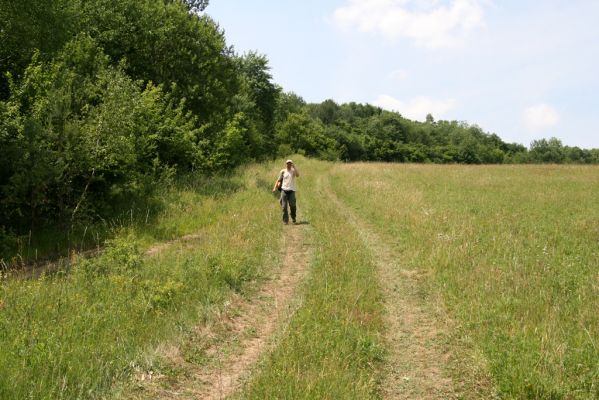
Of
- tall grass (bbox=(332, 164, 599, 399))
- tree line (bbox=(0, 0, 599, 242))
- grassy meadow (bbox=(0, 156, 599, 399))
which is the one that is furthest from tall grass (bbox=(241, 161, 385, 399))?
tree line (bbox=(0, 0, 599, 242))

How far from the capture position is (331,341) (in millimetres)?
5840

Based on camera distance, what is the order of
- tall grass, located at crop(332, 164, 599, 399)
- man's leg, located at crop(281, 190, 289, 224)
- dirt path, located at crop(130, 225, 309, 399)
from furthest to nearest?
1. man's leg, located at crop(281, 190, 289, 224)
2. tall grass, located at crop(332, 164, 599, 399)
3. dirt path, located at crop(130, 225, 309, 399)

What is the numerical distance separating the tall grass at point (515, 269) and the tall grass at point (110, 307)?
3.82 m

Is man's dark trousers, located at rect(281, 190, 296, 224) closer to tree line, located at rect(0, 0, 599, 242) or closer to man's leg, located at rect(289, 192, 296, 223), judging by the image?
man's leg, located at rect(289, 192, 296, 223)

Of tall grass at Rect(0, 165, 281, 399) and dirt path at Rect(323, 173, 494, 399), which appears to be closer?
tall grass at Rect(0, 165, 281, 399)

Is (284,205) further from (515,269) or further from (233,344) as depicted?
(233,344)

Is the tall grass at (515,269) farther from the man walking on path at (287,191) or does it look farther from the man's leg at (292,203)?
the man walking on path at (287,191)

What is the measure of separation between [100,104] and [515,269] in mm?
12139

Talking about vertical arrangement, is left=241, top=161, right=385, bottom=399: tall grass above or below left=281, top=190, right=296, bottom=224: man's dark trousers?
below

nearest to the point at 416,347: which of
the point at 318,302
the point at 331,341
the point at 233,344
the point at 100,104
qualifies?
the point at 331,341

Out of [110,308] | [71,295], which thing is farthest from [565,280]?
[71,295]

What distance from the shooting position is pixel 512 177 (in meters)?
29.5

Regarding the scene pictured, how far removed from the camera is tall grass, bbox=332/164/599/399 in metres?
5.02

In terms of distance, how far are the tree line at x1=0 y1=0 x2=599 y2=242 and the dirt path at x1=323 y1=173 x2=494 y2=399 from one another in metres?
8.74
